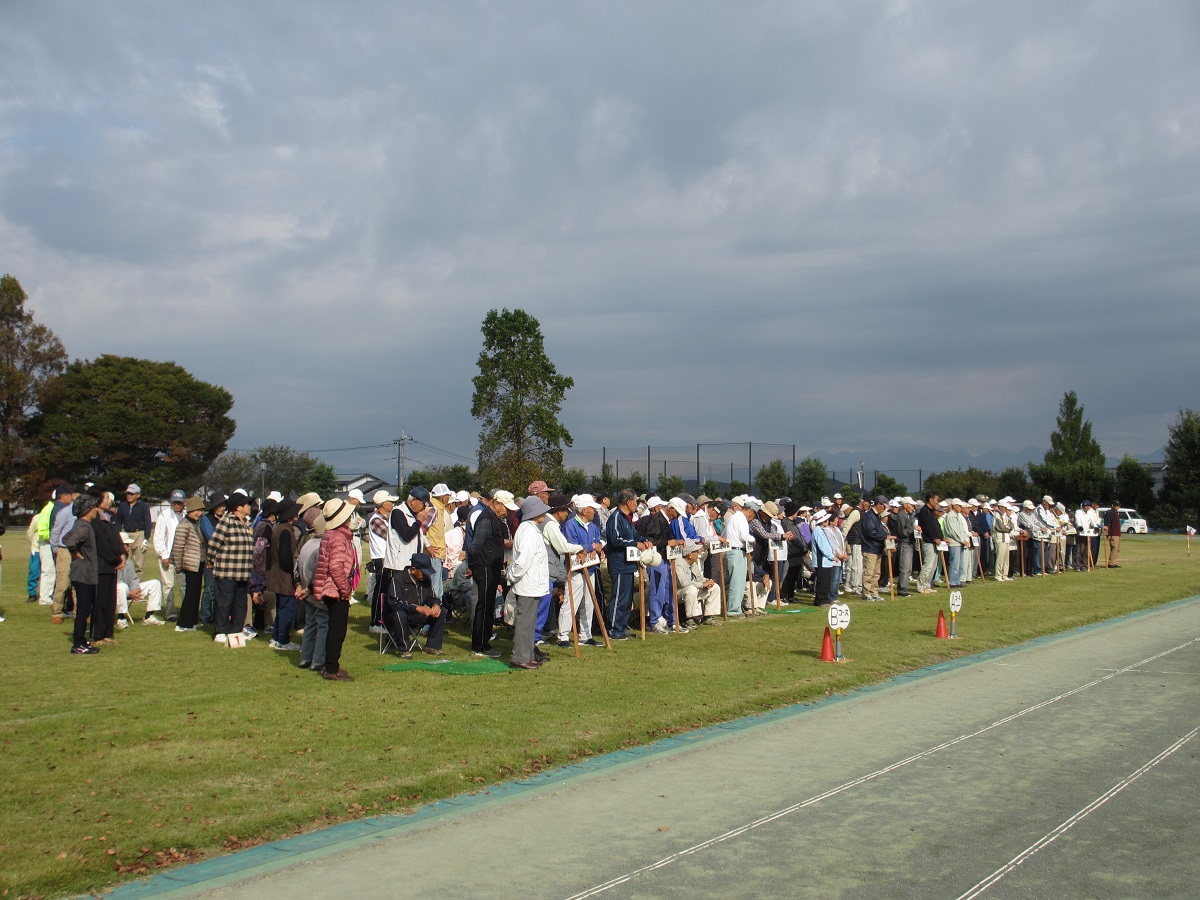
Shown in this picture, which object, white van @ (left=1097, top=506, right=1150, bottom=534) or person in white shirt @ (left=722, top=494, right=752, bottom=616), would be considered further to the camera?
white van @ (left=1097, top=506, right=1150, bottom=534)

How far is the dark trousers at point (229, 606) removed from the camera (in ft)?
44.2

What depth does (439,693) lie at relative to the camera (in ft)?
33.3

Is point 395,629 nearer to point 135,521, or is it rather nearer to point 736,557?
point 736,557

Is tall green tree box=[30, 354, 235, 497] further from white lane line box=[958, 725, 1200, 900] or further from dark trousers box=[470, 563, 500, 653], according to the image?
white lane line box=[958, 725, 1200, 900]

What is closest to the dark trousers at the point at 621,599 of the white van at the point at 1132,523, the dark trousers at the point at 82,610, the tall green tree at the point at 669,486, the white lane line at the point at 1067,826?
the dark trousers at the point at 82,610

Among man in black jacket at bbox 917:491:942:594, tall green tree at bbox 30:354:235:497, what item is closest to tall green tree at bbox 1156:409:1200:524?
man in black jacket at bbox 917:491:942:594

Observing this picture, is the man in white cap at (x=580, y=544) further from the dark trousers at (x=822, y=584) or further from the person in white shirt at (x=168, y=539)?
the dark trousers at (x=822, y=584)

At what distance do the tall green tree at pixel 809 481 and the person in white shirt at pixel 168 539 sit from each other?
4221 centimetres

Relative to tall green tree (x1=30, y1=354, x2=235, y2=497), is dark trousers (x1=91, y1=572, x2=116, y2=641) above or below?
below

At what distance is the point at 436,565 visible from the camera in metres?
13.6

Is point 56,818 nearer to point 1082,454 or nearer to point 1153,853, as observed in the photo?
point 1153,853

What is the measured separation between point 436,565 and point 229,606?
2797 mm

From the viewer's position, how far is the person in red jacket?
35.3 ft

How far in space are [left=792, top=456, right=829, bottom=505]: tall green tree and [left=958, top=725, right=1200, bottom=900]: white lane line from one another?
4836cm
